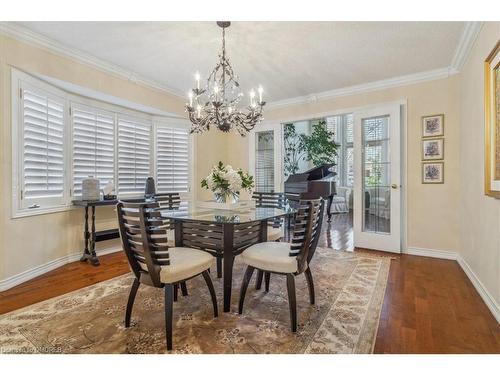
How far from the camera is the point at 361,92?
13.9ft

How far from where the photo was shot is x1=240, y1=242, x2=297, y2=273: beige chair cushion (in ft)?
6.48

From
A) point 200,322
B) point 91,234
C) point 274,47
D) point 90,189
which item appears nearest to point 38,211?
point 90,189

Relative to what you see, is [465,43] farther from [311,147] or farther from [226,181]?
[311,147]

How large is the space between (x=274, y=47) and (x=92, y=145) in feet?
9.24

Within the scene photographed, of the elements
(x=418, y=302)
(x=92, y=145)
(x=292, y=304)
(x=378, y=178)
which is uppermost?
(x=92, y=145)

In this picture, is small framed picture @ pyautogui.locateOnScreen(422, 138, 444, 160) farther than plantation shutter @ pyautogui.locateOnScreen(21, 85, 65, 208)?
Yes

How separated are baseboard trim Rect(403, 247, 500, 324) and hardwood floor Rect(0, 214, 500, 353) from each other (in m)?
0.04

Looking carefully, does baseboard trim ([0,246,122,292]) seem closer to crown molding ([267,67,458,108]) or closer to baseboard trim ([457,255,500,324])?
crown molding ([267,67,458,108])

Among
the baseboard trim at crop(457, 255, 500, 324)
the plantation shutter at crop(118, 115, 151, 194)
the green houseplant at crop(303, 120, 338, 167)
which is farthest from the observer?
the green houseplant at crop(303, 120, 338, 167)

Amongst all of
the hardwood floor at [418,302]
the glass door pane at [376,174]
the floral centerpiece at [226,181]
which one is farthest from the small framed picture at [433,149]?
the floral centerpiece at [226,181]

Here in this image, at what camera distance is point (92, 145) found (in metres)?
3.80

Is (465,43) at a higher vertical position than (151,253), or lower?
higher

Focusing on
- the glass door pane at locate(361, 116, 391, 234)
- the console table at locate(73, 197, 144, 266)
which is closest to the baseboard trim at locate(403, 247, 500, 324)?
the glass door pane at locate(361, 116, 391, 234)

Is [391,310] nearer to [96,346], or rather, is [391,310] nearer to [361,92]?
[96,346]
